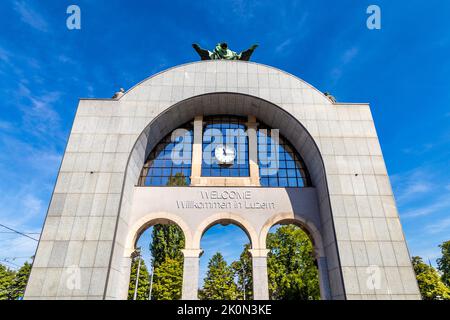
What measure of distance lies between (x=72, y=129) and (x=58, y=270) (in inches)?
307

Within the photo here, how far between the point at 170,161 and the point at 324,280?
11.7m

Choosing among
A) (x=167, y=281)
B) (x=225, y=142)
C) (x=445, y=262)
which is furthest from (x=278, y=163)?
(x=445, y=262)

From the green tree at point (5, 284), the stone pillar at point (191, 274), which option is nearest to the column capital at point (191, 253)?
the stone pillar at point (191, 274)

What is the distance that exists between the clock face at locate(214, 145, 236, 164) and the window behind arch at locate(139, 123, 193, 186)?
75.1 inches

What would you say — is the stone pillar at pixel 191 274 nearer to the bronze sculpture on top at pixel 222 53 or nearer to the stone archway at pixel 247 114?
the stone archway at pixel 247 114

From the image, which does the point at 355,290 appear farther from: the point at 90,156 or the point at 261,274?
the point at 90,156

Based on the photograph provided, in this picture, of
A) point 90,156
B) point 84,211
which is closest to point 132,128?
point 90,156

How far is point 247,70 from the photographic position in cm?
1675

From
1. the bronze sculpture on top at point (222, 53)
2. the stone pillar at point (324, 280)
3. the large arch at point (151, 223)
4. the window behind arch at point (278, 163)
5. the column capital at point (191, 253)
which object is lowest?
the stone pillar at point (324, 280)

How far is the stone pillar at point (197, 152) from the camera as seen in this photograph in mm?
15891

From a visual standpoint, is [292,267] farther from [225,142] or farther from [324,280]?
[225,142]

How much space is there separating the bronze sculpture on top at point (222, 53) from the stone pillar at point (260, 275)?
13.9m

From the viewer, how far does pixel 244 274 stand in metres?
44.6

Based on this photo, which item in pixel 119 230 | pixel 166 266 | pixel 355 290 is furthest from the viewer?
pixel 166 266
